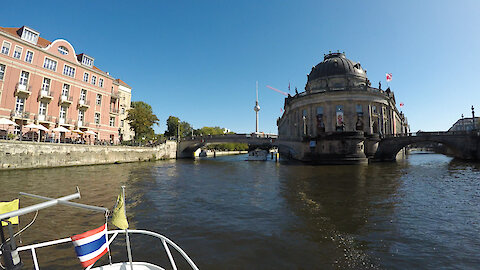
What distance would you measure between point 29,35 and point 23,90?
7925 millimetres

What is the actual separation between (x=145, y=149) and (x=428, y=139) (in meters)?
50.8

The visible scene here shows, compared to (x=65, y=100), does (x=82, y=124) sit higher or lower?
lower

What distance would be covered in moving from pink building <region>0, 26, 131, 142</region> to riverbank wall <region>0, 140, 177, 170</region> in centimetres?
538

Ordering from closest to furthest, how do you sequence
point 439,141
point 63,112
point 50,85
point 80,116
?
point 50,85 < point 63,112 < point 80,116 < point 439,141

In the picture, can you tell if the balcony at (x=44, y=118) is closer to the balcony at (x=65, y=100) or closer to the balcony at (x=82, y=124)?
the balcony at (x=65, y=100)

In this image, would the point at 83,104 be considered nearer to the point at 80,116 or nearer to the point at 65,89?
the point at 80,116

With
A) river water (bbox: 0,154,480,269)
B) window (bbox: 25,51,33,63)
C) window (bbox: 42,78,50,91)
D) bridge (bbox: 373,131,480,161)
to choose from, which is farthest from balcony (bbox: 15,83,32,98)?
bridge (bbox: 373,131,480,161)

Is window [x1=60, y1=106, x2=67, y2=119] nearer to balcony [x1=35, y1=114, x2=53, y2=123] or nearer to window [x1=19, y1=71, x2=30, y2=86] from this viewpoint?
balcony [x1=35, y1=114, x2=53, y2=123]

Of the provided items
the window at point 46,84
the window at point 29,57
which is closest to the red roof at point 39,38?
the window at point 29,57

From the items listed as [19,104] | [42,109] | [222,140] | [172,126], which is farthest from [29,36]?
[172,126]

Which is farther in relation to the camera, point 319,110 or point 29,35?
point 319,110

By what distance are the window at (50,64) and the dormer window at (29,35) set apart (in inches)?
103

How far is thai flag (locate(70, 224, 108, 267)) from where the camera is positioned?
295cm

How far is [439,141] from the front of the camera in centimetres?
3919
